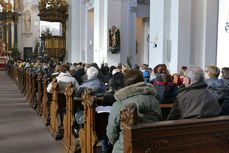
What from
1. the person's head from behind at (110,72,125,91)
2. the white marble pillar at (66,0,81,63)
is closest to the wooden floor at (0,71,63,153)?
the person's head from behind at (110,72,125,91)

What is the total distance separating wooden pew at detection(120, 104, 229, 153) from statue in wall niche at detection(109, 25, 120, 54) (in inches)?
471

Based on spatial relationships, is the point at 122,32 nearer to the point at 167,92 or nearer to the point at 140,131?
the point at 167,92

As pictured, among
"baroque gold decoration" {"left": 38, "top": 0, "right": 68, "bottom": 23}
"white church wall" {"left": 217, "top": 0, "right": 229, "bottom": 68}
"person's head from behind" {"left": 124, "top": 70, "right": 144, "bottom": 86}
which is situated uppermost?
"baroque gold decoration" {"left": 38, "top": 0, "right": 68, "bottom": 23}

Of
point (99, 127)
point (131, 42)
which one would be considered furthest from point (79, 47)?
point (99, 127)

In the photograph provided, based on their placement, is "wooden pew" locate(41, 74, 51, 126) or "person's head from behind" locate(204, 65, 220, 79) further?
"wooden pew" locate(41, 74, 51, 126)

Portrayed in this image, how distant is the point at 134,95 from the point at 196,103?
2.16 feet

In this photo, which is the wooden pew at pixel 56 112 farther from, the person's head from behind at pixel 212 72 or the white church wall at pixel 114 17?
the white church wall at pixel 114 17

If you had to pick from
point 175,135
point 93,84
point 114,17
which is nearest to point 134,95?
point 175,135

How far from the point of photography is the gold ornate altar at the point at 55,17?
20750mm

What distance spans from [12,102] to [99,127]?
684 centimetres

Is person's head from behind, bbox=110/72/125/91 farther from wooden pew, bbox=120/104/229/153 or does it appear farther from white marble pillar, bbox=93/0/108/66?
white marble pillar, bbox=93/0/108/66

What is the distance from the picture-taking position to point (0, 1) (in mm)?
26969

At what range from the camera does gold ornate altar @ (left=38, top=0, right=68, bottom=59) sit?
2075cm

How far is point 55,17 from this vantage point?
21.3 m
